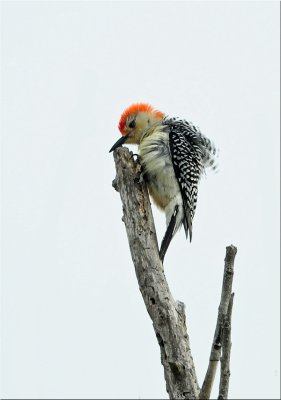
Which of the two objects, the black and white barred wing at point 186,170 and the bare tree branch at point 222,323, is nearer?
the bare tree branch at point 222,323

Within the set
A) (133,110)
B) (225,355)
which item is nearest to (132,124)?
(133,110)

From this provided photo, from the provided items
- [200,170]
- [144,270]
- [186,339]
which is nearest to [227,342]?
[186,339]

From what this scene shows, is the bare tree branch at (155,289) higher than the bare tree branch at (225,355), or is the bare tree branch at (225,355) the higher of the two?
the bare tree branch at (155,289)

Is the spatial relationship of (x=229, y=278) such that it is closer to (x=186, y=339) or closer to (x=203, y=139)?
(x=186, y=339)

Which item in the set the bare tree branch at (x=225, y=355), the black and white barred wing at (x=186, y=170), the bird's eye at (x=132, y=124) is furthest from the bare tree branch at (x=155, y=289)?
the bird's eye at (x=132, y=124)

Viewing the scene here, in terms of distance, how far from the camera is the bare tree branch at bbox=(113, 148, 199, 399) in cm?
414

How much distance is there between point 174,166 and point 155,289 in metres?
1.99

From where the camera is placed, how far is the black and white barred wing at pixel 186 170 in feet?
20.6

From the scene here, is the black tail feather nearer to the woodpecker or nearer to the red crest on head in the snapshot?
the woodpecker

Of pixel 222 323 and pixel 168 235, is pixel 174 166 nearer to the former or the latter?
pixel 168 235

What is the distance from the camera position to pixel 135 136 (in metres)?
7.13

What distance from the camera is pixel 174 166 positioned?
246 inches

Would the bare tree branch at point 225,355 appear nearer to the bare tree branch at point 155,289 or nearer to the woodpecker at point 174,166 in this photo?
the bare tree branch at point 155,289

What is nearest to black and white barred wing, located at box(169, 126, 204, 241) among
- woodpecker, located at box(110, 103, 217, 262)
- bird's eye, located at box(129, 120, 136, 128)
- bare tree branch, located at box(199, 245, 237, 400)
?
woodpecker, located at box(110, 103, 217, 262)
